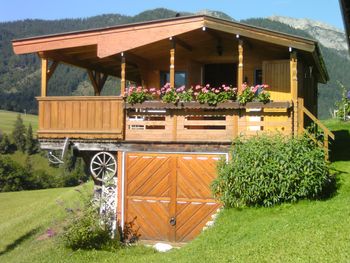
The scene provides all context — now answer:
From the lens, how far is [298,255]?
959cm

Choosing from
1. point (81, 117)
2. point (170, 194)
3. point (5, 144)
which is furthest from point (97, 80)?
point (5, 144)

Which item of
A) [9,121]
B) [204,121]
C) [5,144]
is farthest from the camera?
[9,121]

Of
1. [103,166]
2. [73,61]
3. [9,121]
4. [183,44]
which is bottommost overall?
[103,166]

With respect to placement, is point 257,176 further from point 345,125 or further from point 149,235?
point 345,125

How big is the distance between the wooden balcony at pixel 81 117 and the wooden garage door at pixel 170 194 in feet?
3.74

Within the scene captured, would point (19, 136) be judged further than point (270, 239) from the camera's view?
Yes

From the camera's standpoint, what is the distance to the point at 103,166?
1728cm

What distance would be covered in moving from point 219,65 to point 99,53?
16.5 ft

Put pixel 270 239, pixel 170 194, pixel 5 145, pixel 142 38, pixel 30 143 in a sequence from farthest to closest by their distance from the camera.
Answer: pixel 30 143 → pixel 5 145 → pixel 142 38 → pixel 170 194 → pixel 270 239

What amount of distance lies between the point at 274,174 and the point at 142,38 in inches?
254

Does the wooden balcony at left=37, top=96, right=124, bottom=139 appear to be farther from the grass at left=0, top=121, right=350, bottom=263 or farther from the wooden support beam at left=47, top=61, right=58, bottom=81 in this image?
the grass at left=0, top=121, right=350, bottom=263

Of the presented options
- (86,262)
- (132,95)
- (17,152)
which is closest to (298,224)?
(86,262)

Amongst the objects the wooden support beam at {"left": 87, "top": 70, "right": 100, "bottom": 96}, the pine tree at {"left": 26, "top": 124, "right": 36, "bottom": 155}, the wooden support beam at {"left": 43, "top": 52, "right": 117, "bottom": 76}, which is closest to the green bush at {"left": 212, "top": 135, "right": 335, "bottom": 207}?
the wooden support beam at {"left": 43, "top": 52, "right": 117, "bottom": 76}

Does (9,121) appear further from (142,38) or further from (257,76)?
(142,38)
